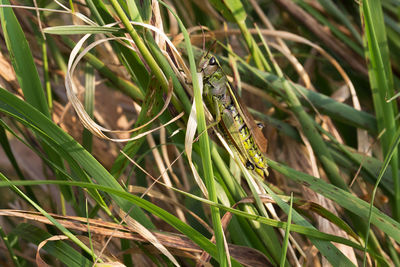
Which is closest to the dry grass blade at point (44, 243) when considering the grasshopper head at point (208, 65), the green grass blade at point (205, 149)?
the green grass blade at point (205, 149)

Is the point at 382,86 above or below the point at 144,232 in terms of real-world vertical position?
above

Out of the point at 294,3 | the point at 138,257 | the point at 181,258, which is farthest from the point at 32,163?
the point at 294,3

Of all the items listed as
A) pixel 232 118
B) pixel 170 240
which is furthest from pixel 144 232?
pixel 232 118

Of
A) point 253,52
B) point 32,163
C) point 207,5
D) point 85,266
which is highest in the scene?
point 207,5

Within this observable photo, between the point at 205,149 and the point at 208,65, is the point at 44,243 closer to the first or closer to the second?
the point at 205,149

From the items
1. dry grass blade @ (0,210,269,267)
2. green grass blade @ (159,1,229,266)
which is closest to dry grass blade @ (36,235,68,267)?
dry grass blade @ (0,210,269,267)

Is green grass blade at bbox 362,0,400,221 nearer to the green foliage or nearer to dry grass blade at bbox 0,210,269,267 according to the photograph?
the green foliage

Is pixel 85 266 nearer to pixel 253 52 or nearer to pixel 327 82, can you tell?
pixel 253 52
